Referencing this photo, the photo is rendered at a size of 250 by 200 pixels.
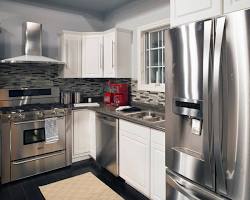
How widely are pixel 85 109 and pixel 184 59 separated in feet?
7.31

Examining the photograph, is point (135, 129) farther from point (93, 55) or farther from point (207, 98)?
point (93, 55)

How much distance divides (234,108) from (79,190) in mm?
2120

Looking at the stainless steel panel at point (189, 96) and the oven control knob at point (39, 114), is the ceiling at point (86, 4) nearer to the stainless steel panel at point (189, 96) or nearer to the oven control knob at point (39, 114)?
the oven control knob at point (39, 114)

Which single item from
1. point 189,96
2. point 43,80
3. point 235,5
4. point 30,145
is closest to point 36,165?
point 30,145

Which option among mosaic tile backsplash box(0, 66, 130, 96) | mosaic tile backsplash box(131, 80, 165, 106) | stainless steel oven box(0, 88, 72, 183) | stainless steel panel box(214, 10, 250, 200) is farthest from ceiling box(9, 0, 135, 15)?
stainless steel panel box(214, 10, 250, 200)

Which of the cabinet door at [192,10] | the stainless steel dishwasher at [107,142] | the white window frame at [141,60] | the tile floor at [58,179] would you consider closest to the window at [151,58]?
the white window frame at [141,60]

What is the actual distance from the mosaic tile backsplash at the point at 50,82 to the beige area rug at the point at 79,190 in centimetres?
139

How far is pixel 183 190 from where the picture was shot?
1659 millimetres

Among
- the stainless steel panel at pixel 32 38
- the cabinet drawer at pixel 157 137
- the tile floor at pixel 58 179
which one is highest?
the stainless steel panel at pixel 32 38

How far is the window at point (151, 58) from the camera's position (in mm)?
3189

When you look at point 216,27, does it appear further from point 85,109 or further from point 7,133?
point 7,133

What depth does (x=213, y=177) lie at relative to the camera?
1430mm

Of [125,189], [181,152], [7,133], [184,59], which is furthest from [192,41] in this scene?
[7,133]

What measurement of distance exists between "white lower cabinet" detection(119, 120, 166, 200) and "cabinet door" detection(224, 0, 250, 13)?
1.16 metres
